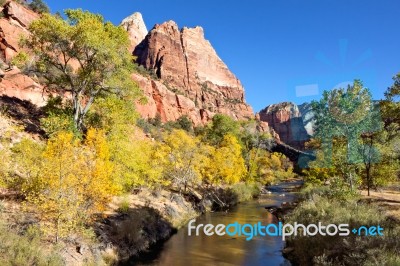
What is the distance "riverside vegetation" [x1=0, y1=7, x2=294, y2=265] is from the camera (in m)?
15.8

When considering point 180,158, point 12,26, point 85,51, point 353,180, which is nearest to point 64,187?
point 85,51

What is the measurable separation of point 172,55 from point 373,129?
427 ft

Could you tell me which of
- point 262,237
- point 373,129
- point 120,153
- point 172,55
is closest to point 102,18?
point 120,153

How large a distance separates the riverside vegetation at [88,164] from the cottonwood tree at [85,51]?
3.7 inches

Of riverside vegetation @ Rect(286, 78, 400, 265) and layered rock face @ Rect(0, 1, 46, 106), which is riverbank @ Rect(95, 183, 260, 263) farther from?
layered rock face @ Rect(0, 1, 46, 106)

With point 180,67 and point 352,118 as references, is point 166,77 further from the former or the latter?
point 352,118

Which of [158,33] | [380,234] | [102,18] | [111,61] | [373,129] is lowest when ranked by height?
[380,234]

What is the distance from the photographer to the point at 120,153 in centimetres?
2573

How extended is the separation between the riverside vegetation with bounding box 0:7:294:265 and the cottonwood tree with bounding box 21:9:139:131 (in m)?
0.09

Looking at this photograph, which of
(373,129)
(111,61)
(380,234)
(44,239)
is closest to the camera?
(380,234)

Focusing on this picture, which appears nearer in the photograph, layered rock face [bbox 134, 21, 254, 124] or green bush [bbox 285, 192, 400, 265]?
green bush [bbox 285, 192, 400, 265]

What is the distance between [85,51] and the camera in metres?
29.4

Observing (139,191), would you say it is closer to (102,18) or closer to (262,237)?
(262,237)

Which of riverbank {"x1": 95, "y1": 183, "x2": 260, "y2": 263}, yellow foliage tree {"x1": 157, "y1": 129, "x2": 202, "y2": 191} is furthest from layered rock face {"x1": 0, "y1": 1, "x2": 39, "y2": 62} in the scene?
riverbank {"x1": 95, "y1": 183, "x2": 260, "y2": 263}
